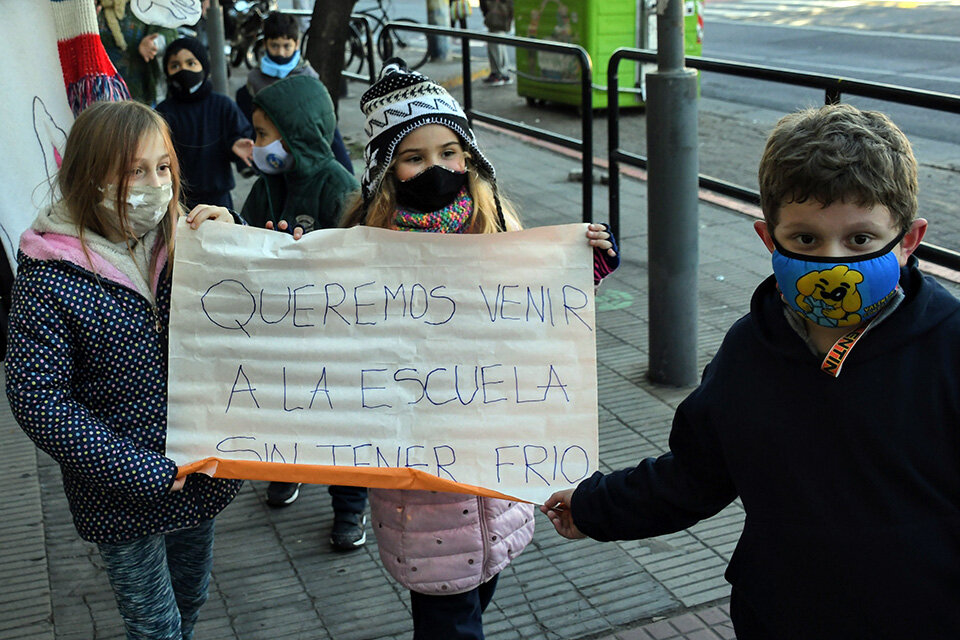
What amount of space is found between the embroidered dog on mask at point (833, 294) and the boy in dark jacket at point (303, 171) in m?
2.28

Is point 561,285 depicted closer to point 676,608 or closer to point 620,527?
point 620,527

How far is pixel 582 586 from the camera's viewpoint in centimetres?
347

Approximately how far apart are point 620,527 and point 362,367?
77 centimetres

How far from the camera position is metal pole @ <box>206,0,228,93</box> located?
10523mm

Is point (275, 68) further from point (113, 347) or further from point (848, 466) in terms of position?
point (848, 466)

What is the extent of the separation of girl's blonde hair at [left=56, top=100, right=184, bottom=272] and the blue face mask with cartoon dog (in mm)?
1453

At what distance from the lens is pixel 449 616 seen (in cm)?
256

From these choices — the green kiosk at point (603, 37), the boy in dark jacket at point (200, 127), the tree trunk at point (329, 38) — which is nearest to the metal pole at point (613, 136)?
the tree trunk at point (329, 38)

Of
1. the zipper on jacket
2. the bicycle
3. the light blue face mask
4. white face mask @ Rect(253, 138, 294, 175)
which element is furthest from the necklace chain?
the bicycle

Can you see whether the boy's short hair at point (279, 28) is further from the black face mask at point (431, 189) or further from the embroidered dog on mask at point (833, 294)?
the embroidered dog on mask at point (833, 294)

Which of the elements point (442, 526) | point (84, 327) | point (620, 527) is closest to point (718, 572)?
point (442, 526)

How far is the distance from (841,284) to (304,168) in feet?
Result: 8.00

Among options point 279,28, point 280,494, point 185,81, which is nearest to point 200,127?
point 185,81

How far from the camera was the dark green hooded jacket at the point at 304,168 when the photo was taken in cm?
369
